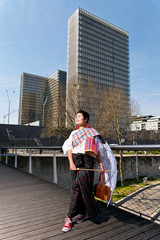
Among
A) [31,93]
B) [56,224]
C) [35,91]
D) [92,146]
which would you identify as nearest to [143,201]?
[56,224]

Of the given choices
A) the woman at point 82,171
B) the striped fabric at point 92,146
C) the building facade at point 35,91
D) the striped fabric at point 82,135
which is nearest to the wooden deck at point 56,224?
the woman at point 82,171

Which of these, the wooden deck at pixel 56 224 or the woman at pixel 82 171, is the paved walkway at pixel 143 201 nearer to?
the wooden deck at pixel 56 224

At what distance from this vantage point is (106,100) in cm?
2030

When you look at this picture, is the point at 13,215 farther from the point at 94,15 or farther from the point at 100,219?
the point at 94,15

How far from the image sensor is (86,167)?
209 cm

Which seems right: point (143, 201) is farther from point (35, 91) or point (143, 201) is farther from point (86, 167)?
point (35, 91)

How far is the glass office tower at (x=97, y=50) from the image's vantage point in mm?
81250

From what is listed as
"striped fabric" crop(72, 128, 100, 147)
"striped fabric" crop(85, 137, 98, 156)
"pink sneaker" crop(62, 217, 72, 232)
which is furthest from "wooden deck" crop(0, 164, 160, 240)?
"striped fabric" crop(72, 128, 100, 147)

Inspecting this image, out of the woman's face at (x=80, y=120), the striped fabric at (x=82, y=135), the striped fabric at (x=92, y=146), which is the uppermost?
the woman's face at (x=80, y=120)

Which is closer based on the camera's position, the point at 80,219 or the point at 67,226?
the point at 67,226

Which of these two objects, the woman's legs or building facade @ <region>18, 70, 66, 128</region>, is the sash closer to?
the woman's legs

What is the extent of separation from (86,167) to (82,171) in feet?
0.24

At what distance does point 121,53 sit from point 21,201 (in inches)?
4246

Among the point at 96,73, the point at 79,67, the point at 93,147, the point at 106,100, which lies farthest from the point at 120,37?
the point at 93,147
